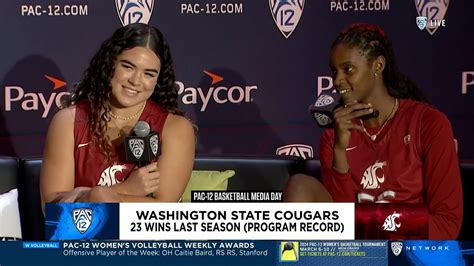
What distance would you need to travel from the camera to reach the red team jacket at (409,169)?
2705mm

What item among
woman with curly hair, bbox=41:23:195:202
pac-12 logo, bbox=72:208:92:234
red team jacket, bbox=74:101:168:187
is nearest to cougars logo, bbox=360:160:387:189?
woman with curly hair, bbox=41:23:195:202

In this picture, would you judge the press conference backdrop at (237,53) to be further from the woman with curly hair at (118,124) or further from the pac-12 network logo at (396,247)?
the pac-12 network logo at (396,247)

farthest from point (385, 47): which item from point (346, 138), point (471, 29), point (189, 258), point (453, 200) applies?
point (189, 258)

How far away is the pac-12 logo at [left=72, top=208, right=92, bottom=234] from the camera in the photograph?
2.42 m

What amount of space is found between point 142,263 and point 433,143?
3.12 feet

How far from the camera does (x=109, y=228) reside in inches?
95.0

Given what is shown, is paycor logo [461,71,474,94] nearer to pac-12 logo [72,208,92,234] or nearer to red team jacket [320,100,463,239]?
red team jacket [320,100,463,239]

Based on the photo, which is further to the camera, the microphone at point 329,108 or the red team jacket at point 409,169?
the microphone at point 329,108

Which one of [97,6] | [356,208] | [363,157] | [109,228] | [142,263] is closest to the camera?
[142,263]

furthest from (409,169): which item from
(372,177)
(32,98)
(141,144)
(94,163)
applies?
(32,98)

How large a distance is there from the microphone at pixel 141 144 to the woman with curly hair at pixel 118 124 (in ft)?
0.30

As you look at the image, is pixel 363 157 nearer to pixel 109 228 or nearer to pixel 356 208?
pixel 356 208

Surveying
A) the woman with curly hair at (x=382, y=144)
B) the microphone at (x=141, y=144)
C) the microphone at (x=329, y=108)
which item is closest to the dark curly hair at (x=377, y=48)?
the woman with curly hair at (x=382, y=144)

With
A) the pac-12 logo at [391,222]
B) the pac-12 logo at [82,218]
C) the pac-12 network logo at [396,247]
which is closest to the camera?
the pac-12 network logo at [396,247]
